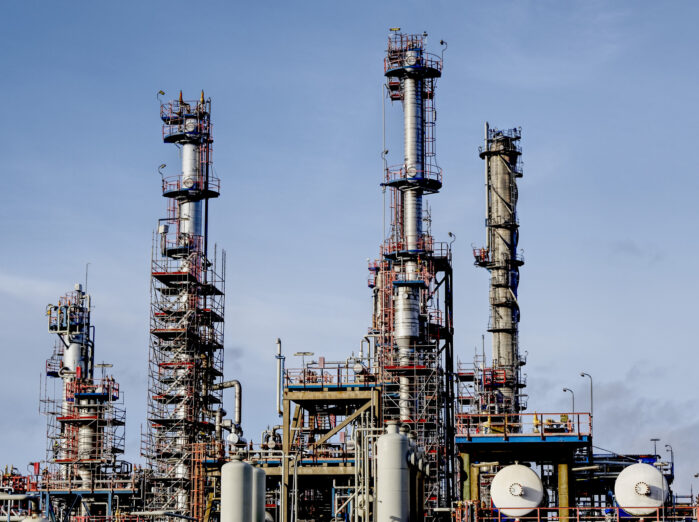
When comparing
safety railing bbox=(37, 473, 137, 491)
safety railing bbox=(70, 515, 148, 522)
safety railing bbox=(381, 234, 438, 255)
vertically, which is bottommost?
safety railing bbox=(70, 515, 148, 522)

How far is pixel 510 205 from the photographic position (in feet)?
357

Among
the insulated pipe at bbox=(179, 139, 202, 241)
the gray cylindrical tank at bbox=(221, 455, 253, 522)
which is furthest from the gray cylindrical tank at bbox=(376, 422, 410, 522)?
the insulated pipe at bbox=(179, 139, 202, 241)

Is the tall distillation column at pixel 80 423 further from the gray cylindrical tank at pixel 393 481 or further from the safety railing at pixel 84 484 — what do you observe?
the gray cylindrical tank at pixel 393 481

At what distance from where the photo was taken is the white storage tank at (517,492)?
61000mm

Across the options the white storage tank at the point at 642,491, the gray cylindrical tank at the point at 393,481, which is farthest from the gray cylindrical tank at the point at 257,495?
the white storage tank at the point at 642,491

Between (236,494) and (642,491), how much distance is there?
18827 millimetres

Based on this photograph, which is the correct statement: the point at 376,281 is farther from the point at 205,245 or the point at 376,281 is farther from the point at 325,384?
the point at 325,384

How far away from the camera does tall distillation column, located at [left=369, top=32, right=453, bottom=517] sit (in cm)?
8481

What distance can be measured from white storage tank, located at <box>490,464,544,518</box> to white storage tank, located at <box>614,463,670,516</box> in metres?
3.79

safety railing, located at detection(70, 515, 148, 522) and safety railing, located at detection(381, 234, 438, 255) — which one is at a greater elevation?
safety railing, located at detection(381, 234, 438, 255)

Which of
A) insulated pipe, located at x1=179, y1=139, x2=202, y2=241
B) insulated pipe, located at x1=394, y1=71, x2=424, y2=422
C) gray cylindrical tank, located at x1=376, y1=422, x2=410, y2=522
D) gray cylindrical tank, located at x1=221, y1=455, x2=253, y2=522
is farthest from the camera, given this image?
insulated pipe, located at x1=179, y1=139, x2=202, y2=241

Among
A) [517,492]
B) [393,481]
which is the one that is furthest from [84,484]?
[393,481]

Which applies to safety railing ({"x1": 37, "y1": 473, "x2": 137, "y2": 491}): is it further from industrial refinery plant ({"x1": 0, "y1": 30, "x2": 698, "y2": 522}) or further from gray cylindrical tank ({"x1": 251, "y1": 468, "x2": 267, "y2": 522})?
gray cylindrical tank ({"x1": 251, "y1": 468, "x2": 267, "y2": 522})

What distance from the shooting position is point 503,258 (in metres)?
108
